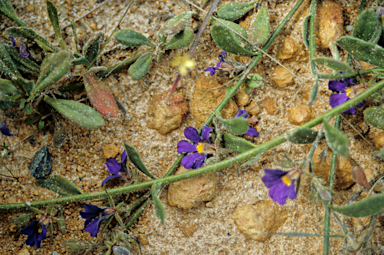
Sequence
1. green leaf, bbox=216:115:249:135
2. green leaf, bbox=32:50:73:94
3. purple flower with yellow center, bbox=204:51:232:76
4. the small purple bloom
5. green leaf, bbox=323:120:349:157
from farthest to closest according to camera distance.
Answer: purple flower with yellow center, bbox=204:51:232:76 < the small purple bloom < green leaf, bbox=32:50:73:94 < green leaf, bbox=216:115:249:135 < green leaf, bbox=323:120:349:157

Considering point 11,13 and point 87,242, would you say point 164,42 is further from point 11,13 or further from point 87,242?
point 87,242

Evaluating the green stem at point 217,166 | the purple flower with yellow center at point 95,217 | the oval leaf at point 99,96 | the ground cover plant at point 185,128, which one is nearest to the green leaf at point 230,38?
the ground cover plant at point 185,128

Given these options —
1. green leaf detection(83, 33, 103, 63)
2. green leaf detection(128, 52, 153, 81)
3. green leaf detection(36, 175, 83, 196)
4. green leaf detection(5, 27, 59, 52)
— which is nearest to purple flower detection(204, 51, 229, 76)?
green leaf detection(128, 52, 153, 81)

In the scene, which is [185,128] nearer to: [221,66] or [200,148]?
[200,148]

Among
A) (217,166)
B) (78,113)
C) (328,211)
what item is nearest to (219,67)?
(217,166)

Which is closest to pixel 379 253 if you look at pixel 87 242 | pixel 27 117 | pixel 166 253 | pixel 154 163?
→ pixel 166 253

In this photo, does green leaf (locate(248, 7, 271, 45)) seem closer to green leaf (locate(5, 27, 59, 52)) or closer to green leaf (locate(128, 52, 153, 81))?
green leaf (locate(128, 52, 153, 81))

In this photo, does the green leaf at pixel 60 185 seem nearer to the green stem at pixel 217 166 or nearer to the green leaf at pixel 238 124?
the green stem at pixel 217 166
